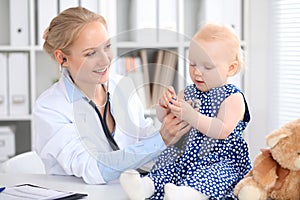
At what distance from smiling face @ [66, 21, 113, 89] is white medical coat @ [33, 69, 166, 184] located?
0.03m

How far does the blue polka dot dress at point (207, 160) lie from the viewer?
1.22m

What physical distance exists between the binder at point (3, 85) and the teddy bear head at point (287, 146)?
7.48ft

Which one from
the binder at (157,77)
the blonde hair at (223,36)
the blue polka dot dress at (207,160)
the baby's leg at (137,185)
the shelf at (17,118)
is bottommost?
the shelf at (17,118)

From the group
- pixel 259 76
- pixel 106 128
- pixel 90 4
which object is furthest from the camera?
pixel 259 76

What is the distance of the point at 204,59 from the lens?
1.18 metres

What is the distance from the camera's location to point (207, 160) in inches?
48.9

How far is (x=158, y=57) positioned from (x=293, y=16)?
7.02 feet

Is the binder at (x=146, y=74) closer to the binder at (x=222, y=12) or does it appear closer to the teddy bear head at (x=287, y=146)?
the teddy bear head at (x=287, y=146)

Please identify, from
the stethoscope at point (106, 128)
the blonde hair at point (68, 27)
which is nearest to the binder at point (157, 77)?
the stethoscope at point (106, 128)

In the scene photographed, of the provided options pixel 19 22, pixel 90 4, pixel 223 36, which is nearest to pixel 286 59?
pixel 90 4

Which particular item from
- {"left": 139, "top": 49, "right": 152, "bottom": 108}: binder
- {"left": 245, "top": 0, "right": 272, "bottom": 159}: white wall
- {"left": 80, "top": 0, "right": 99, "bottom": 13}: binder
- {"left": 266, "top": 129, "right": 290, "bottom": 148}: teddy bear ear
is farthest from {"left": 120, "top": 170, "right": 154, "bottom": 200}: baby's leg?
{"left": 245, "top": 0, "right": 272, "bottom": 159}: white wall

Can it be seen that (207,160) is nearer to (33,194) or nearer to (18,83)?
(33,194)

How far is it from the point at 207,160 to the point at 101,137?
0.77ft

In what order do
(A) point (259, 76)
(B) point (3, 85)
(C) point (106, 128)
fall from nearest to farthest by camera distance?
(C) point (106, 128), (B) point (3, 85), (A) point (259, 76)
